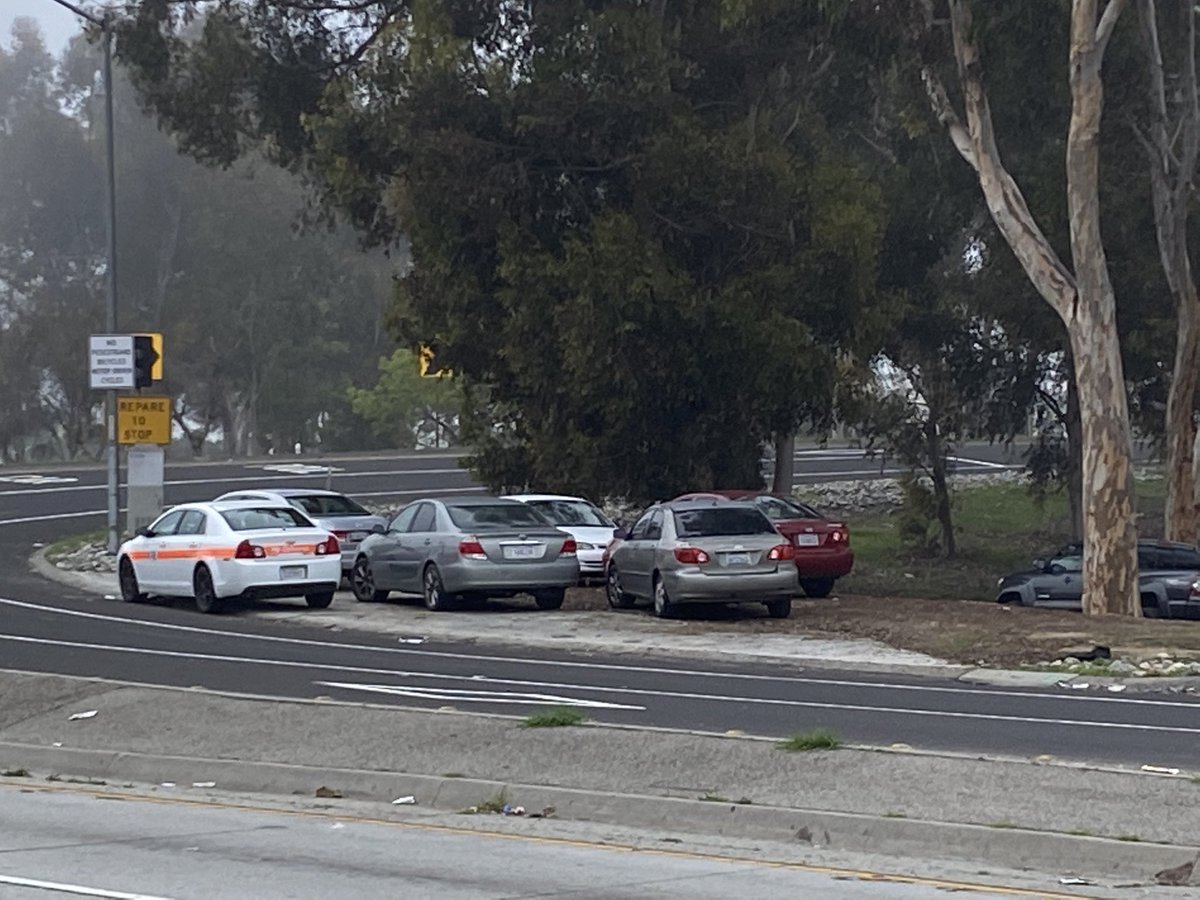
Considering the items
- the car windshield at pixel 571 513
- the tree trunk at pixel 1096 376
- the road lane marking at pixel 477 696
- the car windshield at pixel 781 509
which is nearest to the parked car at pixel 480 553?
the car windshield at pixel 571 513

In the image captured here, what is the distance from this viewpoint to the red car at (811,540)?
29.3 metres

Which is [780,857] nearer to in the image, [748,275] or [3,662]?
[3,662]

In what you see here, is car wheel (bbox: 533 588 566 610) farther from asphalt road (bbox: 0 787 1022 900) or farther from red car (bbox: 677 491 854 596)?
asphalt road (bbox: 0 787 1022 900)

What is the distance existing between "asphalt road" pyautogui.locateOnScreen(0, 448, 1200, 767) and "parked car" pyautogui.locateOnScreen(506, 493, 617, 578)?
3484mm

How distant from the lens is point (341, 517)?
32188 millimetres

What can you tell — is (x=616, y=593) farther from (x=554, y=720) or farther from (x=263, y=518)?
(x=554, y=720)

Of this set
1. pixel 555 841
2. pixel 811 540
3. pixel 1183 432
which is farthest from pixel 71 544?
pixel 555 841

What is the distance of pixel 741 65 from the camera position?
35.7m

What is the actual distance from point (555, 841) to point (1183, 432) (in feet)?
89.9

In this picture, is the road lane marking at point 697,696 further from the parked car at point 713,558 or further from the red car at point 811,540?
the red car at point 811,540

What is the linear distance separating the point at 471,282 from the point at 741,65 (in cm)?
628

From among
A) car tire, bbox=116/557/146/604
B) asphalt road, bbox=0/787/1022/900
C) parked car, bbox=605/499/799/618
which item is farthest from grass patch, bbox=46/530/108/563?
asphalt road, bbox=0/787/1022/900

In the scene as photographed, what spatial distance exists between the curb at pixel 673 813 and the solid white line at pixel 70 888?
9.97ft

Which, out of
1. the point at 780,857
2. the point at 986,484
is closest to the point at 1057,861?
the point at 780,857
